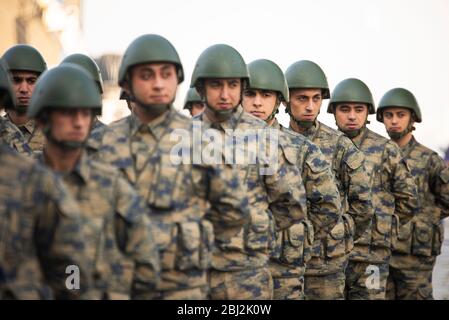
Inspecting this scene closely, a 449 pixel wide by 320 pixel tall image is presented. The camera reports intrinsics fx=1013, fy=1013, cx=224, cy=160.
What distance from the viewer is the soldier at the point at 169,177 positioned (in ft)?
22.1

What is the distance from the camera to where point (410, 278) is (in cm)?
1246

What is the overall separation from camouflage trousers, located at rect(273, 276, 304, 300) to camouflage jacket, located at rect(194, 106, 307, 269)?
0.84 meters

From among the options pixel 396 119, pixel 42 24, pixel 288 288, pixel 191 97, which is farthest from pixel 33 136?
pixel 42 24

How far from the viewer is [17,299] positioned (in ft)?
18.1

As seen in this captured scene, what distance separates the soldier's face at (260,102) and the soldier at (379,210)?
1726 millimetres

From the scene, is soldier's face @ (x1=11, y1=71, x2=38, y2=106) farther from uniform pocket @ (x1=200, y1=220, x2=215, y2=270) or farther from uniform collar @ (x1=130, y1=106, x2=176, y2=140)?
uniform pocket @ (x1=200, y1=220, x2=215, y2=270)

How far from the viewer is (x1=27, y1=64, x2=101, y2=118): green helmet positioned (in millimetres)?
6074

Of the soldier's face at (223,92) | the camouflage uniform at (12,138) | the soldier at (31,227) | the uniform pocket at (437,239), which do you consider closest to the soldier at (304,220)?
the soldier's face at (223,92)

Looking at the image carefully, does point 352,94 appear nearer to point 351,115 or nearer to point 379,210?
point 351,115

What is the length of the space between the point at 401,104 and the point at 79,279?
879cm

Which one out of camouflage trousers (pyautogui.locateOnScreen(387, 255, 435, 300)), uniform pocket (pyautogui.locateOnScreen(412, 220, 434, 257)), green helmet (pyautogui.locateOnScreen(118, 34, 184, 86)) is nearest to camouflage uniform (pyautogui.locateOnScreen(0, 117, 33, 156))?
green helmet (pyautogui.locateOnScreen(118, 34, 184, 86))

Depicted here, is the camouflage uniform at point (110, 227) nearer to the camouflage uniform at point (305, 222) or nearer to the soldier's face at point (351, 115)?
the camouflage uniform at point (305, 222)
